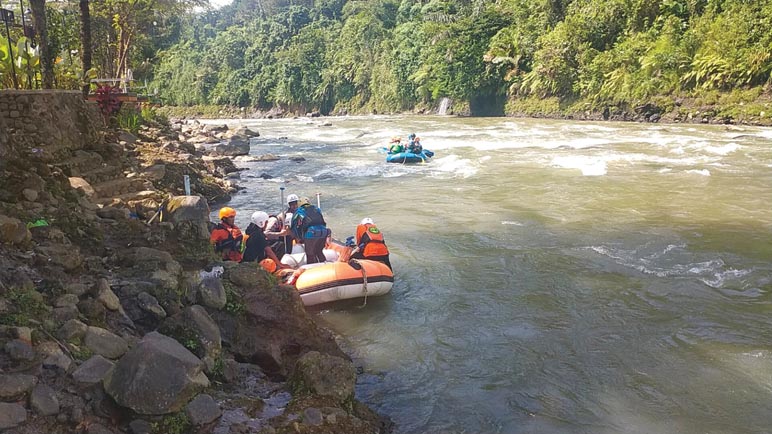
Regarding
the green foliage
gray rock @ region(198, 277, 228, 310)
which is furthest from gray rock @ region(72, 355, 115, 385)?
gray rock @ region(198, 277, 228, 310)

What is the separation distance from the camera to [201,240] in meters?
6.23

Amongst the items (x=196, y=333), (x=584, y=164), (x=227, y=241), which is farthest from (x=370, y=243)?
(x=584, y=164)

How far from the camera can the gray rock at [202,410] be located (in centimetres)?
296

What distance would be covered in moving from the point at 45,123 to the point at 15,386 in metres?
5.52

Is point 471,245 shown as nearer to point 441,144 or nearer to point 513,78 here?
point 441,144

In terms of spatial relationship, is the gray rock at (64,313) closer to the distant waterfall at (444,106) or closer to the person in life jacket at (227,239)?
the person in life jacket at (227,239)

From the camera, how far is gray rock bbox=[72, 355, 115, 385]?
2930 mm

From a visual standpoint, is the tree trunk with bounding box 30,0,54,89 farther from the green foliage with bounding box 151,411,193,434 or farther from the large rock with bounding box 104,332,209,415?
→ the green foliage with bounding box 151,411,193,434

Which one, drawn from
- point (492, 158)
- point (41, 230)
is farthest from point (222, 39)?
point (41, 230)

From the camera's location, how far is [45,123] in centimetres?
715

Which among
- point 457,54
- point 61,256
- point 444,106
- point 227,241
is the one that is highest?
point 457,54

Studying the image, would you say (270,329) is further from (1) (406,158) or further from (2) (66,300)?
(1) (406,158)

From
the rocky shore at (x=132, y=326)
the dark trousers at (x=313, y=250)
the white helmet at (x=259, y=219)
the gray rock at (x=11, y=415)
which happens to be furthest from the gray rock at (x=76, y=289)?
the dark trousers at (x=313, y=250)

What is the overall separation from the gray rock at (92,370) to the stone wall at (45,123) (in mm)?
3715
